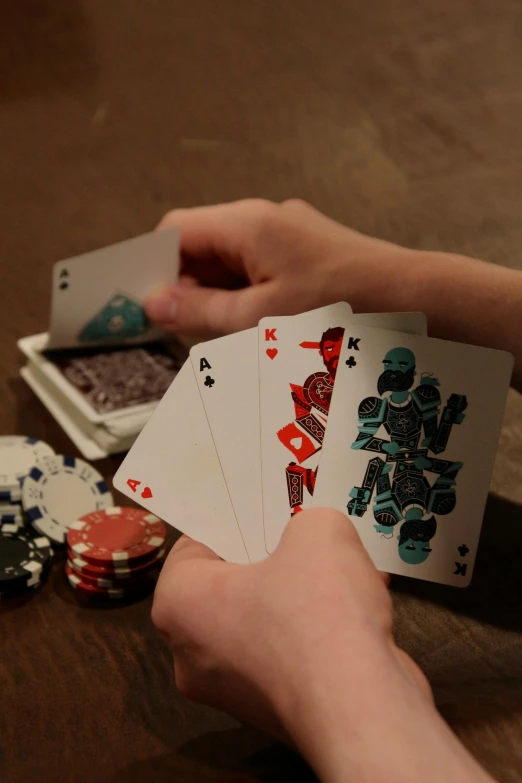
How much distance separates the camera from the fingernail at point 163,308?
1.41 meters

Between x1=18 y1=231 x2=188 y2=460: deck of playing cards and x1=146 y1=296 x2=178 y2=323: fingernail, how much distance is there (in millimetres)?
32

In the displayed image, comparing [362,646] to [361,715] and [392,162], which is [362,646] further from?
[392,162]

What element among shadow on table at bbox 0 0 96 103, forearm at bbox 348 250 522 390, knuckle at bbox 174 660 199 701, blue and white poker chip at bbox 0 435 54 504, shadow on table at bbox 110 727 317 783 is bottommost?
shadow on table at bbox 110 727 317 783

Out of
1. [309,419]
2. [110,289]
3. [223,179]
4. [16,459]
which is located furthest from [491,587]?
[223,179]

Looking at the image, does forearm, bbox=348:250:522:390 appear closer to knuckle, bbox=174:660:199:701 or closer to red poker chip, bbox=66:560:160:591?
red poker chip, bbox=66:560:160:591

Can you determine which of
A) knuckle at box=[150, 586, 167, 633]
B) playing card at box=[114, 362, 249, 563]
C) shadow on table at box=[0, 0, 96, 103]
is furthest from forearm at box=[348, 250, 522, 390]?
shadow on table at box=[0, 0, 96, 103]

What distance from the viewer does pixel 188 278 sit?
1468 mm

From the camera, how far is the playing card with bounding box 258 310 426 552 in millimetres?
987

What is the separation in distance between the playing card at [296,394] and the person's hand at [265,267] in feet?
0.50

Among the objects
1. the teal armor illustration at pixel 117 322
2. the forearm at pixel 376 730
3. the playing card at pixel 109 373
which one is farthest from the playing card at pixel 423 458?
the teal armor illustration at pixel 117 322

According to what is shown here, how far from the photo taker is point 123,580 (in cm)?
103

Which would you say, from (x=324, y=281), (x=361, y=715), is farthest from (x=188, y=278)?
(x=361, y=715)

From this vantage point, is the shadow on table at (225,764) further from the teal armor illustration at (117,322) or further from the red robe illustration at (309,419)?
the teal armor illustration at (117,322)

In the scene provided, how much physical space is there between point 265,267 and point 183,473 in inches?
17.2
